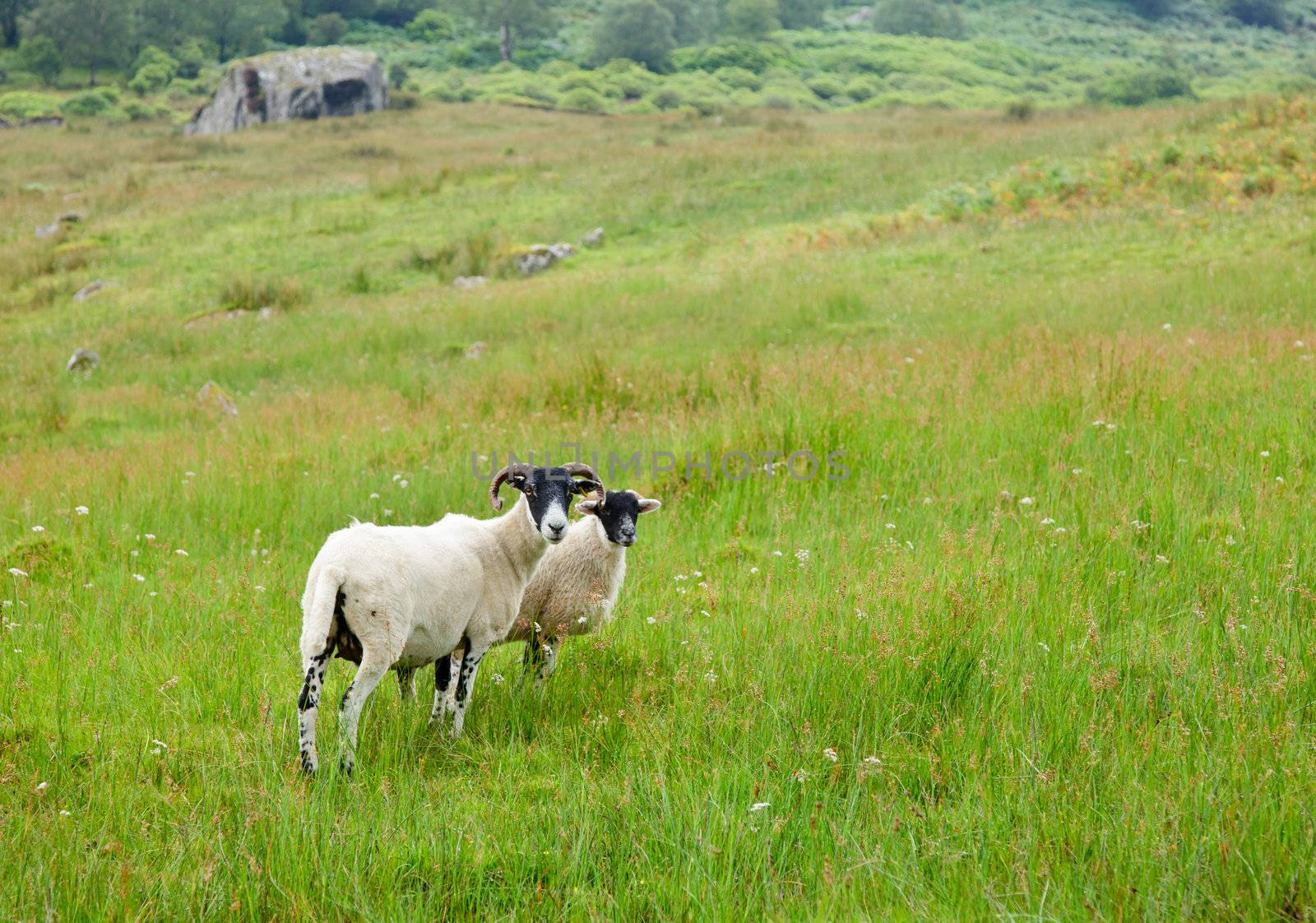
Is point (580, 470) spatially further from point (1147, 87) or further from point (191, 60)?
point (191, 60)

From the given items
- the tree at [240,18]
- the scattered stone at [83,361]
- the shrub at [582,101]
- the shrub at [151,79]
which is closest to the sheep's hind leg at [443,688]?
the scattered stone at [83,361]

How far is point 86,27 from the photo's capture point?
277 feet

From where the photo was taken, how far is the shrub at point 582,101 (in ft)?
237

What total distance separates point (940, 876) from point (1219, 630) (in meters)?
2.69

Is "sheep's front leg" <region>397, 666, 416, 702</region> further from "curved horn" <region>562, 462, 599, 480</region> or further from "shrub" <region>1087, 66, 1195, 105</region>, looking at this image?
"shrub" <region>1087, 66, 1195, 105</region>

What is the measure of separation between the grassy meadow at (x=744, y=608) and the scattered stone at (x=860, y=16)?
120 meters

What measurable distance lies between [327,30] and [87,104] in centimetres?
3469

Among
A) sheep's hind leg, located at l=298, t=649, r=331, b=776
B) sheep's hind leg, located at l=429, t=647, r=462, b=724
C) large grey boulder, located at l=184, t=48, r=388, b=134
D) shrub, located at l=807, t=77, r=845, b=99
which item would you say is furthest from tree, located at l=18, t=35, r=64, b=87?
sheep's hind leg, located at l=298, t=649, r=331, b=776

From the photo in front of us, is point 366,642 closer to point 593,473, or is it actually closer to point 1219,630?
point 593,473

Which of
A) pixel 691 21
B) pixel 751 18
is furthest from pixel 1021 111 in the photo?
pixel 691 21

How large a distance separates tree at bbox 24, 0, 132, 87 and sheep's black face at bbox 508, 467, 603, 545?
96.1 meters

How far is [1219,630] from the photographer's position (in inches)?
199

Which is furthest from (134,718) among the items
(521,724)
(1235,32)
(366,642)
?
(1235,32)

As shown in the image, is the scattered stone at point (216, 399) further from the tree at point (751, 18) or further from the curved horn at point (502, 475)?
the tree at point (751, 18)
